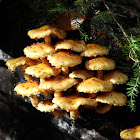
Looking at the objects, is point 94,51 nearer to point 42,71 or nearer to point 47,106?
point 42,71

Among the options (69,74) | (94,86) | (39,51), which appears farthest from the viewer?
(69,74)

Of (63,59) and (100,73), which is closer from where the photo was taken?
(63,59)

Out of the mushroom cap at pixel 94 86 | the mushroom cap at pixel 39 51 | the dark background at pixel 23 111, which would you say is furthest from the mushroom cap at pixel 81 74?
the dark background at pixel 23 111

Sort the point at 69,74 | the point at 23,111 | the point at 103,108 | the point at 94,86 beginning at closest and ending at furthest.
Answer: the point at 94,86
the point at 69,74
the point at 103,108
the point at 23,111

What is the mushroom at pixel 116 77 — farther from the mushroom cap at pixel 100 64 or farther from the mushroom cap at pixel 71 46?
the mushroom cap at pixel 71 46

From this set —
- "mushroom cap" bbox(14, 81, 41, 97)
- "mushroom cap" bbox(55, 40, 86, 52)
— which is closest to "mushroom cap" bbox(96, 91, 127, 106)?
"mushroom cap" bbox(55, 40, 86, 52)

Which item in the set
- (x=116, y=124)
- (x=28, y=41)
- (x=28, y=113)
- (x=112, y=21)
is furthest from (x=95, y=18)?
(x=28, y=113)

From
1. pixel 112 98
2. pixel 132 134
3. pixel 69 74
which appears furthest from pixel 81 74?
pixel 132 134
